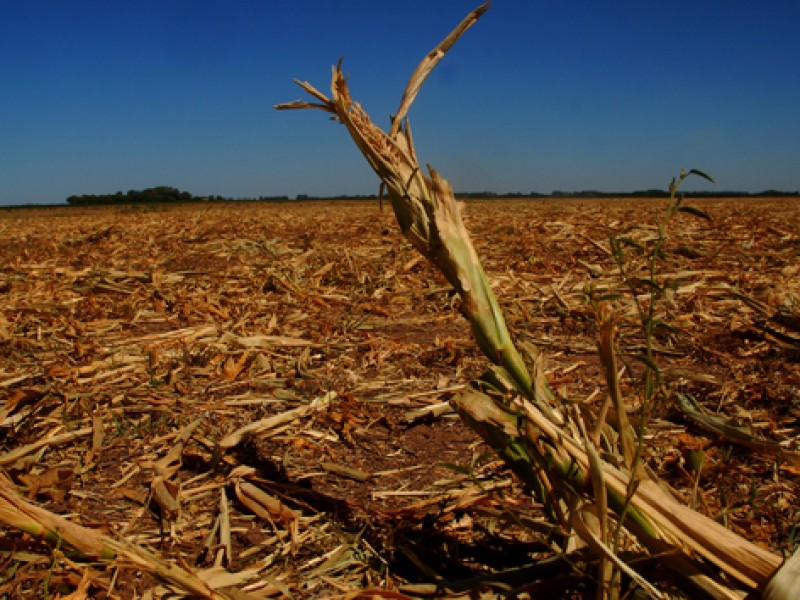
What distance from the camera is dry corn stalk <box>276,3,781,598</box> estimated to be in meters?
1.28

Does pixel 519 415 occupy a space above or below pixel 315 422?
above

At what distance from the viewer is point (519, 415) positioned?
1.49 m

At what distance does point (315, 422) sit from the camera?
3064mm

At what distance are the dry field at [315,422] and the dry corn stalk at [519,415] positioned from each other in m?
0.20

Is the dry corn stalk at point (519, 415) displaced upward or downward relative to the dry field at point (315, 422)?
upward

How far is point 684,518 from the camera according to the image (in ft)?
4.24

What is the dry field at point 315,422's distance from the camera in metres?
1.95

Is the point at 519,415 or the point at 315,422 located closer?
the point at 519,415

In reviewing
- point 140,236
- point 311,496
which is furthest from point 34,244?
point 311,496

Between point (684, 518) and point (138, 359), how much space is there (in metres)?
3.48

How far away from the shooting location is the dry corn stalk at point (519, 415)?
1278mm

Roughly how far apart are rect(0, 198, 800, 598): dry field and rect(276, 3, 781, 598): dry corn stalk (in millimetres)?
205

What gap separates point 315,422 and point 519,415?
1759 millimetres

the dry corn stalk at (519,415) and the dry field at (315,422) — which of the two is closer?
the dry corn stalk at (519,415)
